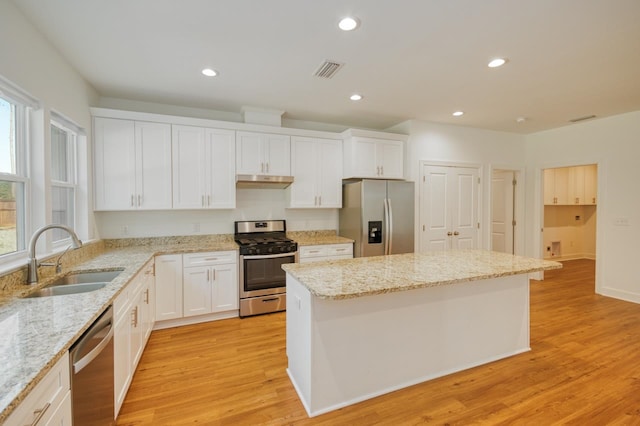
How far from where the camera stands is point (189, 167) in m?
3.42

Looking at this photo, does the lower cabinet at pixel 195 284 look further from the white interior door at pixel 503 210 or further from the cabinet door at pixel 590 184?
the cabinet door at pixel 590 184

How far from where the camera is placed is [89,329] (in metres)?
1.37

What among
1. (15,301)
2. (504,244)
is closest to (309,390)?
(15,301)

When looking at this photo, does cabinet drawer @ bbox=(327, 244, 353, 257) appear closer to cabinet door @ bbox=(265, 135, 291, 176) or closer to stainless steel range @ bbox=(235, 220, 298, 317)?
stainless steel range @ bbox=(235, 220, 298, 317)

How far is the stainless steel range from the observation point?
341cm

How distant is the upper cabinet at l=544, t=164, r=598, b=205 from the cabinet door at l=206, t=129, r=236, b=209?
6797 mm

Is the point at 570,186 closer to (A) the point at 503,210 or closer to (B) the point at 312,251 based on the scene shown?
(A) the point at 503,210

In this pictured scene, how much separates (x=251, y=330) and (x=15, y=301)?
1995mm

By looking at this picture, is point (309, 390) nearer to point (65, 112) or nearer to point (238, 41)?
point (238, 41)

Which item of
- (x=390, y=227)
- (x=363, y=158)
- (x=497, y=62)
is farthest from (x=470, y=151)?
(x=497, y=62)

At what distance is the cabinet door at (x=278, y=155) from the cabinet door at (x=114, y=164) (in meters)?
1.55

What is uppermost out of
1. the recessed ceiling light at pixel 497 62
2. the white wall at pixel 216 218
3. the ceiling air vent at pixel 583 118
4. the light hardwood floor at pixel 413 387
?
the ceiling air vent at pixel 583 118

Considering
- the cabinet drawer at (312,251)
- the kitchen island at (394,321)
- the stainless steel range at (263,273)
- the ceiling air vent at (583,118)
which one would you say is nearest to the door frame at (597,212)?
the ceiling air vent at (583,118)

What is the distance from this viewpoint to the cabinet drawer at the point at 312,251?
3686 mm
